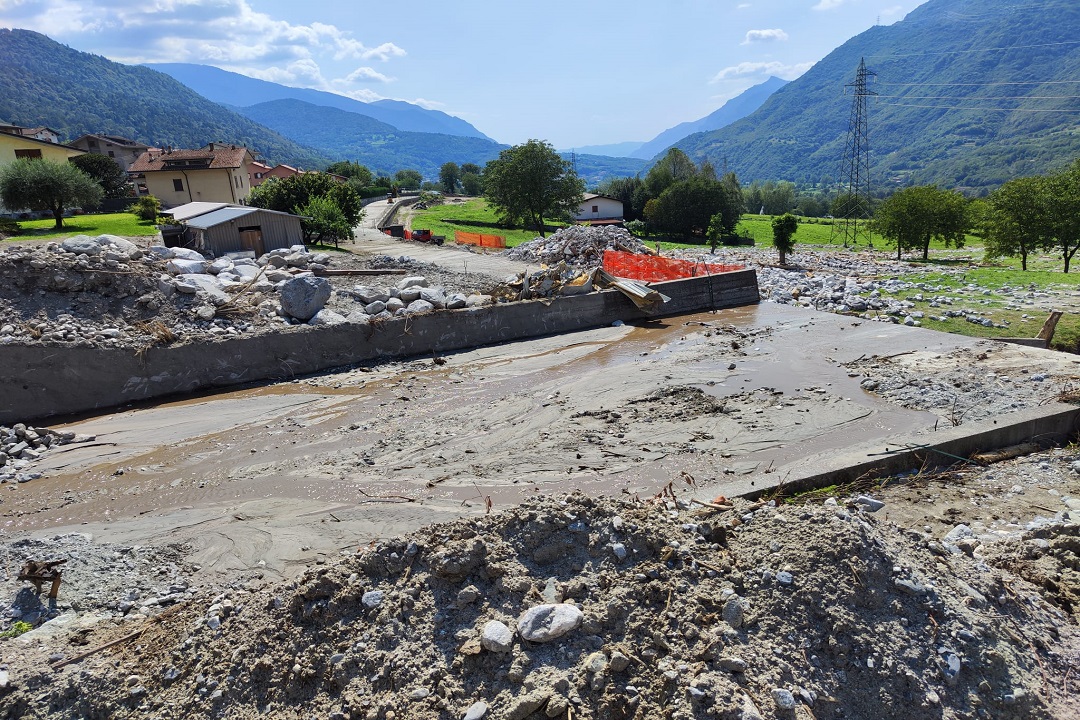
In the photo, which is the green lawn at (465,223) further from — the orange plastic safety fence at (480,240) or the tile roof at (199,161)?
the tile roof at (199,161)

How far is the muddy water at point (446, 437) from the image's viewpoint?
794cm

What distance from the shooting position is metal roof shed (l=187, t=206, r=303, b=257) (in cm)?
2153

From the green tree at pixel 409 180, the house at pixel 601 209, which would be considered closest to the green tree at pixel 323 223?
the house at pixel 601 209

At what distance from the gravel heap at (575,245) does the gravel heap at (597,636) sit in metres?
21.9

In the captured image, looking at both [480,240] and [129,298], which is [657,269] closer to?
[129,298]

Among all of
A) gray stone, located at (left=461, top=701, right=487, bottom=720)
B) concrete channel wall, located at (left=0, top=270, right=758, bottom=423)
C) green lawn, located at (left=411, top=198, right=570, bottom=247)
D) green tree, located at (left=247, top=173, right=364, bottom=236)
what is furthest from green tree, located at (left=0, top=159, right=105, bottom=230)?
gray stone, located at (left=461, top=701, right=487, bottom=720)

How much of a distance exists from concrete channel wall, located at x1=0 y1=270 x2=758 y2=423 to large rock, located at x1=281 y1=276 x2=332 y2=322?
2.23 ft

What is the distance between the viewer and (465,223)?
4806 centimetres

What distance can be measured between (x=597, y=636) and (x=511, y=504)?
358 centimetres

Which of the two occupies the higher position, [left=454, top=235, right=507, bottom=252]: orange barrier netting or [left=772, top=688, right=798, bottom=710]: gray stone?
[left=454, top=235, right=507, bottom=252]: orange barrier netting

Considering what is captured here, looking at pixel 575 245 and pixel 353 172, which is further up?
pixel 353 172

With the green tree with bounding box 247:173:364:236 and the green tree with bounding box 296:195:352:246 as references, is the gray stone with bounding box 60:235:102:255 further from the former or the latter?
the green tree with bounding box 247:173:364:236

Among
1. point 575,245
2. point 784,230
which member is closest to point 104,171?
point 575,245

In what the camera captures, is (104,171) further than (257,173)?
No
